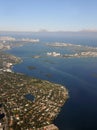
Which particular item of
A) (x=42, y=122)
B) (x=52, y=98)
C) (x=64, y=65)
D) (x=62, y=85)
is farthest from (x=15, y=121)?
(x=64, y=65)

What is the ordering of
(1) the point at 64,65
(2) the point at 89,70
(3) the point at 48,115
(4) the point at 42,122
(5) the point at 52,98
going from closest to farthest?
1. (4) the point at 42,122
2. (3) the point at 48,115
3. (5) the point at 52,98
4. (2) the point at 89,70
5. (1) the point at 64,65

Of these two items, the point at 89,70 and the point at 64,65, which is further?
the point at 64,65

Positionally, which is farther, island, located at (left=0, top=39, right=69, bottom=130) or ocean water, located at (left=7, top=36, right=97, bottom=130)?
ocean water, located at (left=7, top=36, right=97, bottom=130)

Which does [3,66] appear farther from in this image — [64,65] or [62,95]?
[62,95]

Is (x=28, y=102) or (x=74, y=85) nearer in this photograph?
(x=28, y=102)

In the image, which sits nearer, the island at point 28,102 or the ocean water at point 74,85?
the island at point 28,102

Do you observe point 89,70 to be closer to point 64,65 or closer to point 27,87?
point 64,65

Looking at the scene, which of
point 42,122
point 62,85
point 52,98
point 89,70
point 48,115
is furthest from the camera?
point 89,70
